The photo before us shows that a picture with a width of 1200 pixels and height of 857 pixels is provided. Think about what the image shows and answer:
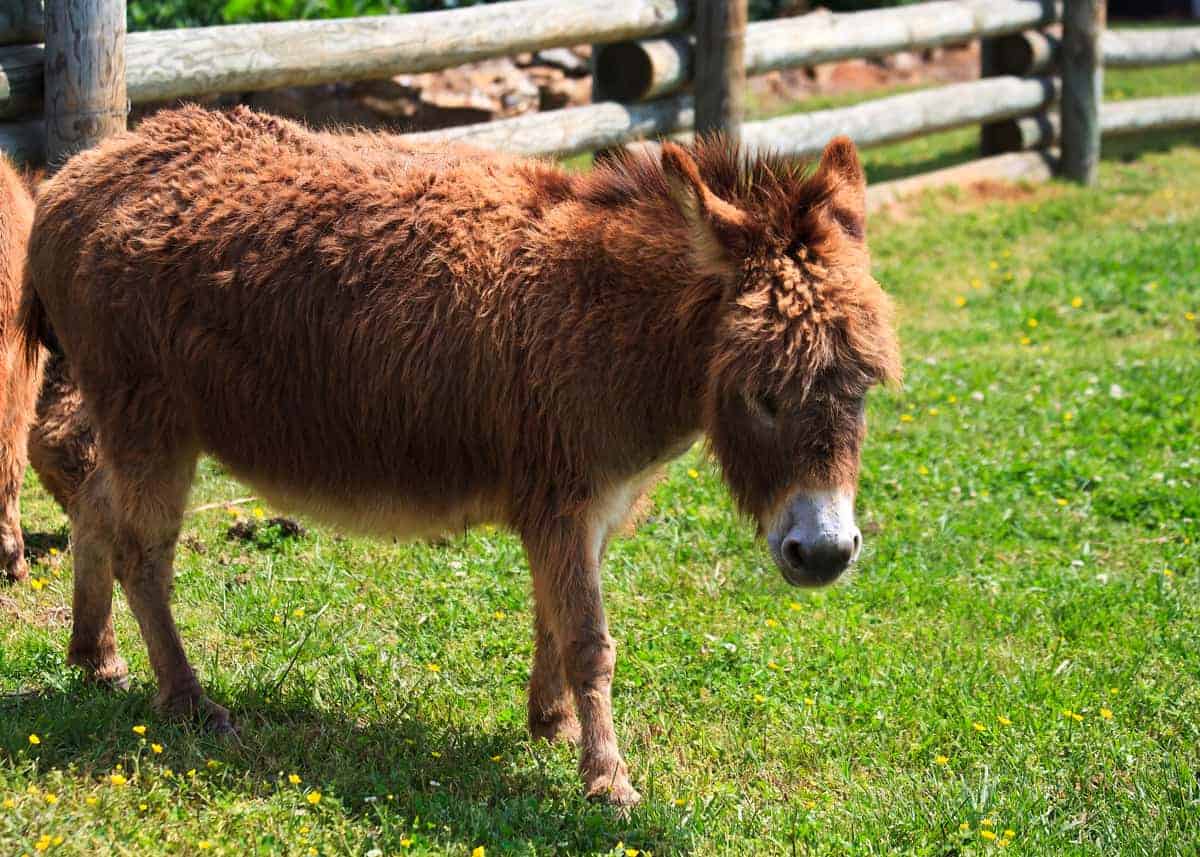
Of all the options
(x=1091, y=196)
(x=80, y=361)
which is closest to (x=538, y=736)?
(x=80, y=361)

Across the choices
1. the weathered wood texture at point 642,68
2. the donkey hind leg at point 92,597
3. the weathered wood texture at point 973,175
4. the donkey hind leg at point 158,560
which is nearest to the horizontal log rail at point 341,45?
the weathered wood texture at point 642,68

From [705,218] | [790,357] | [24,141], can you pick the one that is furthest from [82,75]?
[790,357]

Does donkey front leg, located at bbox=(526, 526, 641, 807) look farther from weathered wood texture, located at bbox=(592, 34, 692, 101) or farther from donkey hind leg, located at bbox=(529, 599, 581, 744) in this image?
weathered wood texture, located at bbox=(592, 34, 692, 101)

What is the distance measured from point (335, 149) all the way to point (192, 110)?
1.86ft

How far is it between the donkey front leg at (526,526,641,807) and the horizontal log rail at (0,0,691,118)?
133 inches

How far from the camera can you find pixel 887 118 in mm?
10805

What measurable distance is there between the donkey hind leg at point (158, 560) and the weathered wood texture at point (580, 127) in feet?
11.1

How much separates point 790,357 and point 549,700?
153 centimetres

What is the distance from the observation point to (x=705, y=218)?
3908 millimetres

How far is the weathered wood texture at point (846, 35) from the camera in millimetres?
9205

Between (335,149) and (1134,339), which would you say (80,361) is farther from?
(1134,339)

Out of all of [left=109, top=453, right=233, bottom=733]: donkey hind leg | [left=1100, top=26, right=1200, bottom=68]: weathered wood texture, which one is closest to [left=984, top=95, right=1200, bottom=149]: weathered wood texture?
[left=1100, top=26, right=1200, bottom=68]: weathered wood texture

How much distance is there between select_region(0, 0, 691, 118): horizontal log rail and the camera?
6137 mm

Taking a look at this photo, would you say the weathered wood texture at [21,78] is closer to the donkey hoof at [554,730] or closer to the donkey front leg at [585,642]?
the donkey front leg at [585,642]
